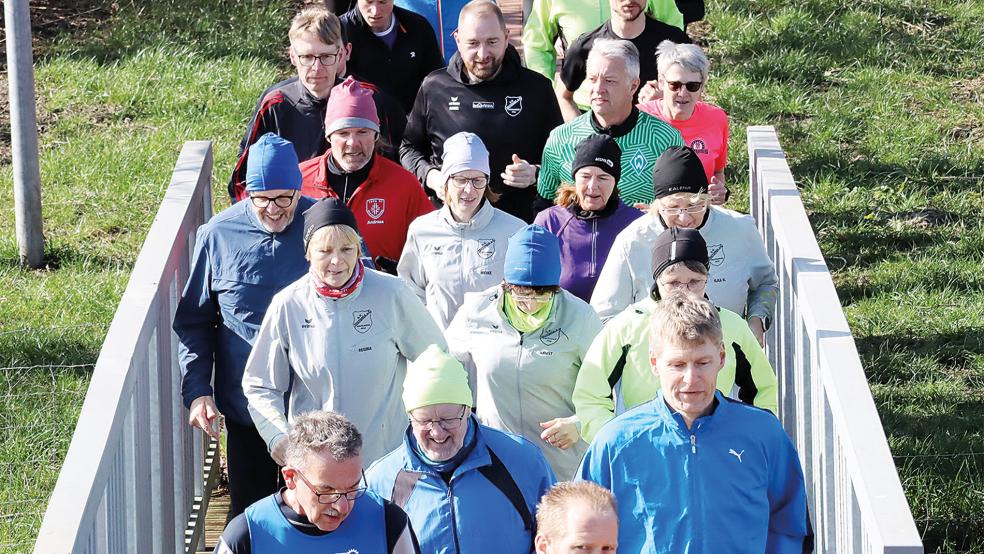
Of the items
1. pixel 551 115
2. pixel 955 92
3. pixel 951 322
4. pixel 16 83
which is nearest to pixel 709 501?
pixel 551 115

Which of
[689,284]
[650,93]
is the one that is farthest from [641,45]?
[689,284]

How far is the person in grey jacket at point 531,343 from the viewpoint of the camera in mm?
6375

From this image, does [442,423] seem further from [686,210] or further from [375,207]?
[375,207]

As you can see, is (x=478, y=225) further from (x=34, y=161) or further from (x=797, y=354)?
(x=34, y=161)

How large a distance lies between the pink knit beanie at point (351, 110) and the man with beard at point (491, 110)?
69cm

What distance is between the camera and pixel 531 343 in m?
6.47

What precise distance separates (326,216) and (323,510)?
1.48 metres

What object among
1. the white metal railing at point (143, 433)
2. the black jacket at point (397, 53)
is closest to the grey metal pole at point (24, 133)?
the white metal railing at point (143, 433)

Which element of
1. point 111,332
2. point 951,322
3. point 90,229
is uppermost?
point 111,332

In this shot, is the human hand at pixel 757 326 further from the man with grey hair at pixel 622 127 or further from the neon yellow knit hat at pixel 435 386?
the neon yellow knit hat at pixel 435 386

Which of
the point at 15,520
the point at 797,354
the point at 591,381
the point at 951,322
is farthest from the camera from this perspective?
the point at 951,322

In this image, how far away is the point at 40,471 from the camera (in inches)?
324

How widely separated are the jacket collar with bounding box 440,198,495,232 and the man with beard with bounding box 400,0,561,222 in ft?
2.24

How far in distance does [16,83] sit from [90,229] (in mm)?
1265
